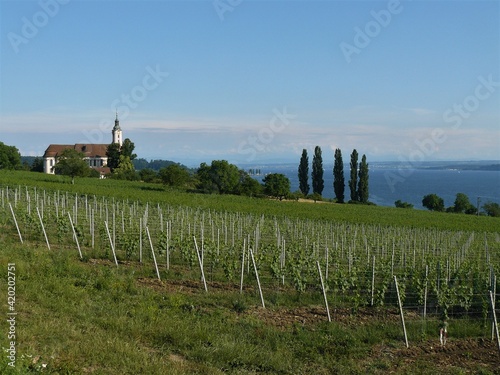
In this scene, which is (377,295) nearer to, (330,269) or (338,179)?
(330,269)

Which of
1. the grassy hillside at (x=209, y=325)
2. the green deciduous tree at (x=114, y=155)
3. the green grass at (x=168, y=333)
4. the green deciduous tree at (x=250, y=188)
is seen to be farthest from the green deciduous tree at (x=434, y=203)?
the green grass at (x=168, y=333)

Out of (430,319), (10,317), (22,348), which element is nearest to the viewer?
(22,348)

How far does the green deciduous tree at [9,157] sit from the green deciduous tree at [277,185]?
47962 mm

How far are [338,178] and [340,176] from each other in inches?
17.9

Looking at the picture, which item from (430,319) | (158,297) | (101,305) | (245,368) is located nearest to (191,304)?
(158,297)

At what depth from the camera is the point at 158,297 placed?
10.4 meters

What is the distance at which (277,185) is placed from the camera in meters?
62.2

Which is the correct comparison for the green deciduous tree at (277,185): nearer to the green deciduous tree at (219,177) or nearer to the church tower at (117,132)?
the green deciduous tree at (219,177)

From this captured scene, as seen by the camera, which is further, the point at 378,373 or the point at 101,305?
the point at 101,305

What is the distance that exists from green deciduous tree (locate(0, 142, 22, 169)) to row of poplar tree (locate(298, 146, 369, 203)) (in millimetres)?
49296

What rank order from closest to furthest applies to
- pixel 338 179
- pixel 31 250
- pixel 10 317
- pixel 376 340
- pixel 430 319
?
pixel 10 317 < pixel 376 340 < pixel 430 319 < pixel 31 250 < pixel 338 179

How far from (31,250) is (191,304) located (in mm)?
6396

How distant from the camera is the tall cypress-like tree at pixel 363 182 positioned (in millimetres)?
71625

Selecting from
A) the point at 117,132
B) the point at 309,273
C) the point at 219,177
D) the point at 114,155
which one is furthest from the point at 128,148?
the point at 309,273
